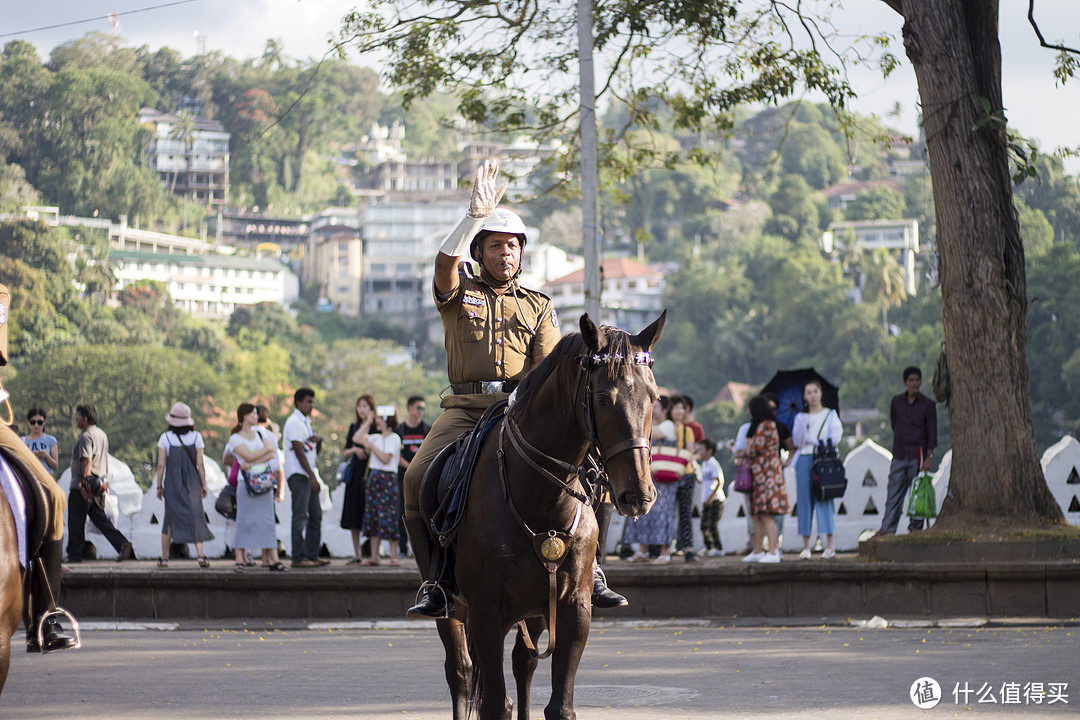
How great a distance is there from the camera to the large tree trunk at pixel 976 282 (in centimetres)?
1276

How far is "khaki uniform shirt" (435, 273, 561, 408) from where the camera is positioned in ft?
20.4

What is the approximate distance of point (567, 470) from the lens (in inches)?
213

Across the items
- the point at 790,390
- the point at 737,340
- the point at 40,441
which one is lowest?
the point at 40,441

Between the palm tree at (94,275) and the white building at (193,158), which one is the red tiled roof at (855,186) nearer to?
the white building at (193,158)

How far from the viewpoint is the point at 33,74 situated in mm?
147625

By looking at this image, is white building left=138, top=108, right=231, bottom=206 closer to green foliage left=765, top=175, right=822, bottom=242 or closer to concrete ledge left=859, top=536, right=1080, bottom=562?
green foliage left=765, top=175, right=822, bottom=242

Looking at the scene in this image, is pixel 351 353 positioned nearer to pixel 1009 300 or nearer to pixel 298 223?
pixel 298 223

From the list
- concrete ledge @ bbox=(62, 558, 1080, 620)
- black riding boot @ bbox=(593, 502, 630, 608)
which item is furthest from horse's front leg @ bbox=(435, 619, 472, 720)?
concrete ledge @ bbox=(62, 558, 1080, 620)

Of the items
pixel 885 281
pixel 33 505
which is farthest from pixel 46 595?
pixel 885 281

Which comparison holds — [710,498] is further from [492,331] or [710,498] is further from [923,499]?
[492,331]

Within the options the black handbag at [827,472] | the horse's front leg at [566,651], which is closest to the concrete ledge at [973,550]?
the black handbag at [827,472]

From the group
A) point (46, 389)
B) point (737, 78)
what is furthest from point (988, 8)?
point (46, 389)

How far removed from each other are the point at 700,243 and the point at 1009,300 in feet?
539

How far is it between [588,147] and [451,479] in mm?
10110
